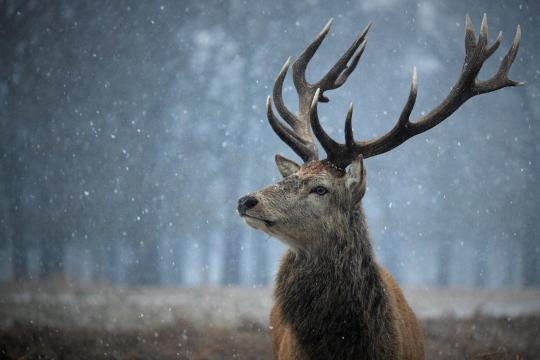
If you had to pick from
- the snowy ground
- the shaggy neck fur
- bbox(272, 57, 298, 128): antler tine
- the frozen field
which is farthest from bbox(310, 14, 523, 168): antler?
the snowy ground

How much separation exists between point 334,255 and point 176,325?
566 cm

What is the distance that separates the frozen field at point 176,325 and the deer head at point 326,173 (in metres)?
4.13

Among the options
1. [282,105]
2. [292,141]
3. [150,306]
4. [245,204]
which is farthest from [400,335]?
[150,306]

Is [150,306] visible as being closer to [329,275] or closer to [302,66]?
[302,66]

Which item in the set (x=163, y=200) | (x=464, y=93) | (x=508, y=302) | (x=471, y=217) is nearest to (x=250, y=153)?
(x=163, y=200)

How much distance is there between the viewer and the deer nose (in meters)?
3.31

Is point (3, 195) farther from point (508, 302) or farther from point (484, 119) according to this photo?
point (484, 119)

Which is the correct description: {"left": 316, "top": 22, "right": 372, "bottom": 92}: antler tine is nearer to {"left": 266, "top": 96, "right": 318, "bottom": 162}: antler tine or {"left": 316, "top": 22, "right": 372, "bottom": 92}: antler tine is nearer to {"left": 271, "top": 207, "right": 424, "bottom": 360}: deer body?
{"left": 266, "top": 96, "right": 318, "bottom": 162}: antler tine

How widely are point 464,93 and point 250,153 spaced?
1829cm

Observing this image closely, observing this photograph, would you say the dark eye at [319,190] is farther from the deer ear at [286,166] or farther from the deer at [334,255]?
the deer ear at [286,166]

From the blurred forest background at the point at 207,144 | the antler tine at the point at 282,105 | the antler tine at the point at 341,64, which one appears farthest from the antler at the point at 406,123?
the blurred forest background at the point at 207,144

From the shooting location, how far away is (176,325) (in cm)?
832

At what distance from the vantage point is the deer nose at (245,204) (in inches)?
130

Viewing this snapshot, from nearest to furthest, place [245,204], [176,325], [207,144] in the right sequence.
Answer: [245,204] → [176,325] → [207,144]
